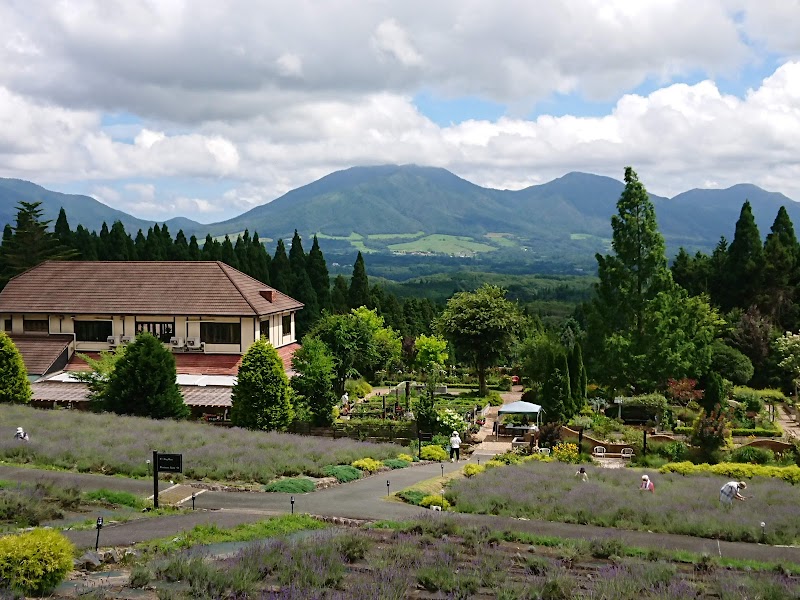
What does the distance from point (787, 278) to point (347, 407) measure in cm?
3310

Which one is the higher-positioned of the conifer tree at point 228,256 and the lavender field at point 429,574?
the conifer tree at point 228,256

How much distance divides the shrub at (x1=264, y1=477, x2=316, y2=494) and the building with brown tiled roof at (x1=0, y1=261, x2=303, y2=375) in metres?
22.7

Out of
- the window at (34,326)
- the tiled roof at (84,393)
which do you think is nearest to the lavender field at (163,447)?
the tiled roof at (84,393)

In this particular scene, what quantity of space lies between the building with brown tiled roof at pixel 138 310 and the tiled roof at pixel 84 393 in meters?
3.07

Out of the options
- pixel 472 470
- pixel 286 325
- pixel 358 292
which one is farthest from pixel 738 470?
pixel 358 292

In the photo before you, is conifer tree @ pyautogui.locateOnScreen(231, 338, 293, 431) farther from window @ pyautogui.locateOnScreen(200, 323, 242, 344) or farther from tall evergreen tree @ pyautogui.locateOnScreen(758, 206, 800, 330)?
tall evergreen tree @ pyautogui.locateOnScreen(758, 206, 800, 330)

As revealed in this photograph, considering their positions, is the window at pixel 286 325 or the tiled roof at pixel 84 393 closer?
the tiled roof at pixel 84 393

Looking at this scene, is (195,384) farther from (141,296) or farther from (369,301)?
(369,301)

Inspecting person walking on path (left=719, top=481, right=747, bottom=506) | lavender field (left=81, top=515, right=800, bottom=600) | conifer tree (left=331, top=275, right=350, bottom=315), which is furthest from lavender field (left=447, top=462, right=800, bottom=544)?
conifer tree (left=331, top=275, right=350, bottom=315)

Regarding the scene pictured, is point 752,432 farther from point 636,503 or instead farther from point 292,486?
point 292,486

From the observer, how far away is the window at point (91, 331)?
4694cm

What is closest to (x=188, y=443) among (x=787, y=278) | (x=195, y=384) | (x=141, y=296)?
(x=195, y=384)

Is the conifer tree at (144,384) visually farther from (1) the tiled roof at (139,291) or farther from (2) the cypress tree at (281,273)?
(2) the cypress tree at (281,273)

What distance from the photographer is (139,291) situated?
1889 inches
